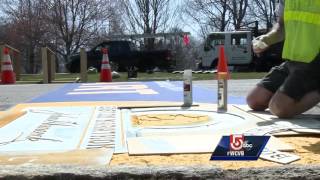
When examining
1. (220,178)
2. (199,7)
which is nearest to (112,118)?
(220,178)

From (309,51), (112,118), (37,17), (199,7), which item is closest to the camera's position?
(309,51)

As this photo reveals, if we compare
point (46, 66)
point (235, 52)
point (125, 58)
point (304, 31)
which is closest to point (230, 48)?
point (235, 52)

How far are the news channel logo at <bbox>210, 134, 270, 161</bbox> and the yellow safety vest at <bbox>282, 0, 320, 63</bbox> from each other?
2.08 m

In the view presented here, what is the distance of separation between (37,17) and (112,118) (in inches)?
1840

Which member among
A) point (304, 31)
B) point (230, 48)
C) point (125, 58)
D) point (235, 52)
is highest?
point (230, 48)

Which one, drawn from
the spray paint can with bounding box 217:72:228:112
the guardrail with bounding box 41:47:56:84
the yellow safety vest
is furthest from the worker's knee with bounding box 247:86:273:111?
the guardrail with bounding box 41:47:56:84

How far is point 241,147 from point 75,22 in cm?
5191

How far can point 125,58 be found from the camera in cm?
3362

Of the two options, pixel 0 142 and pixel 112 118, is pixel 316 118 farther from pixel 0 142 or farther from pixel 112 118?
pixel 0 142

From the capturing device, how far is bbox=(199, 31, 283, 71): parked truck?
31625 millimetres

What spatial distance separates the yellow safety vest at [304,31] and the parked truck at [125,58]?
27.8 m

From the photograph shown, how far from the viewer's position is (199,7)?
191ft

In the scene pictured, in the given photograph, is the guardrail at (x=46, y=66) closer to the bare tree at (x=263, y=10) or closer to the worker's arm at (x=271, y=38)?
the worker's arm at (x=271, y=38)

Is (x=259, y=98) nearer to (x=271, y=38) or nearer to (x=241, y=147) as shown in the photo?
(x=271, y=38)
